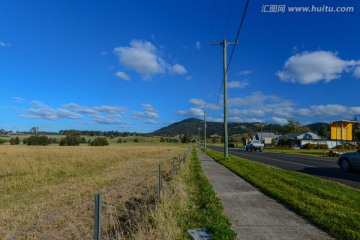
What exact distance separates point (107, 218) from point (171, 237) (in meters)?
2.97

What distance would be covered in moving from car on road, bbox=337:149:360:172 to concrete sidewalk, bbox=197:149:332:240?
8.63 metres

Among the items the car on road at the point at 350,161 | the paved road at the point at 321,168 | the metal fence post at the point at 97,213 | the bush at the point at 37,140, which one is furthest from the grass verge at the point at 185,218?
the bush at the point at 37,140

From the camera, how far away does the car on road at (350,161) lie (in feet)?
53.4

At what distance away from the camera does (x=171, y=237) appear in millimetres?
5590

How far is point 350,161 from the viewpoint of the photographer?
1659 centimetres

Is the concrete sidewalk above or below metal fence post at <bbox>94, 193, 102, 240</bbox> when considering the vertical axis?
below

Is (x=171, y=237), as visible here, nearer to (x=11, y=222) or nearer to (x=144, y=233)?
(x=144, y=233)

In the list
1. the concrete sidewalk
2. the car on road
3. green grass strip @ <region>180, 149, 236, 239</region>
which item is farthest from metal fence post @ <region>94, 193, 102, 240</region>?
the car on road

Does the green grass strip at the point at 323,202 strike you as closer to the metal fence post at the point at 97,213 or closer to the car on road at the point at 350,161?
the metal fence post at the point at 97,213

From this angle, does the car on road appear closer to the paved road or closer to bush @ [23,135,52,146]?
the paved road

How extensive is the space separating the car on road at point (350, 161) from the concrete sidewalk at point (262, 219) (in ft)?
28.3

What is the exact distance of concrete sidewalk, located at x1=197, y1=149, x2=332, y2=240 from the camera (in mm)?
5762

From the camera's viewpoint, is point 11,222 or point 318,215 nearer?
point 318,215

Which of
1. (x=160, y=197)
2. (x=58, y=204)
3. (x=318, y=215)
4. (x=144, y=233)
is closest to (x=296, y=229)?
(x=318, y=215)
